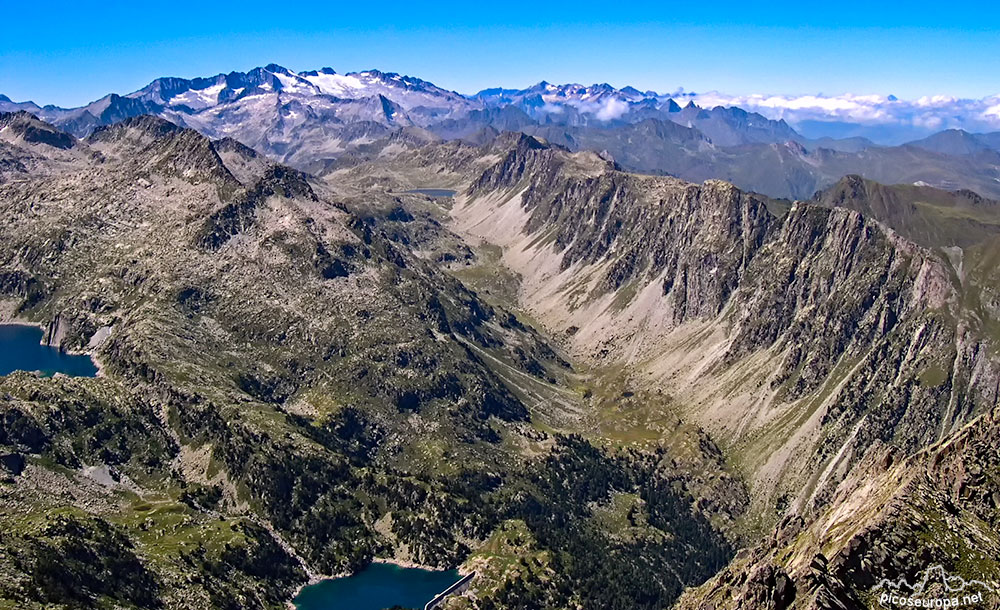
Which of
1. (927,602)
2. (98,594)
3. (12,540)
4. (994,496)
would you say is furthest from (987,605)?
(12,540)

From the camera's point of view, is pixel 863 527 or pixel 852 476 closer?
pixel 863 527

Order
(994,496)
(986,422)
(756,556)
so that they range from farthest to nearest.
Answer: (756,556)
(986,422)
(994,496)

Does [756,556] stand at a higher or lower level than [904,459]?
lower

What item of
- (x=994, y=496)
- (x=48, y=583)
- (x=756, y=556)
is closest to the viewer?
(x=994, y=496)

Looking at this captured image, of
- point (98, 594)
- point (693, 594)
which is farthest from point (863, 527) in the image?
point (98, 594)

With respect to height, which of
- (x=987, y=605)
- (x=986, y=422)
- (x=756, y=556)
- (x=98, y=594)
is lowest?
(x=98, y=594)

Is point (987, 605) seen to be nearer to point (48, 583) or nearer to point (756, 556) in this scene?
point (756, 556)
